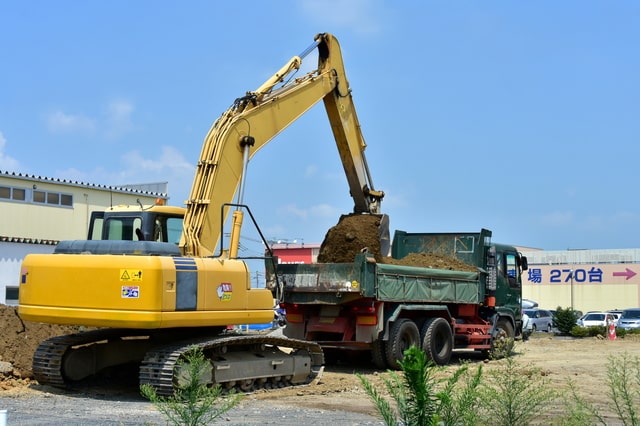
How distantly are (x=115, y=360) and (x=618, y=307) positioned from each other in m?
53.3

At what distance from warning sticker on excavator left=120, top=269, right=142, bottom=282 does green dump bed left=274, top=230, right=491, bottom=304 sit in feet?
15.6

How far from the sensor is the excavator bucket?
17891mm

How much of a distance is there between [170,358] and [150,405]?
705 millimetres

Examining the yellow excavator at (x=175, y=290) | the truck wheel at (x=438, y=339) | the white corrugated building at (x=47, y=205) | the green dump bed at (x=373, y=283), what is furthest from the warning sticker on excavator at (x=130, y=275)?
the white corrugated building at (x=47, y=205)

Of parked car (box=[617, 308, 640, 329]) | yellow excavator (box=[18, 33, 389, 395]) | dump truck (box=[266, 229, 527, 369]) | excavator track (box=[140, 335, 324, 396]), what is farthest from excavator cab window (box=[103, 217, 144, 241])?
parked car (box=[617, 308, 640, 329])

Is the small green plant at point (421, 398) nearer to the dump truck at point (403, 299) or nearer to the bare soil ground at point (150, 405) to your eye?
the bare soil ground at point (150, 405)

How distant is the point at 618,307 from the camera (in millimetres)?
61062

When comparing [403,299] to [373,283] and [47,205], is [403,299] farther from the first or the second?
[47,205]

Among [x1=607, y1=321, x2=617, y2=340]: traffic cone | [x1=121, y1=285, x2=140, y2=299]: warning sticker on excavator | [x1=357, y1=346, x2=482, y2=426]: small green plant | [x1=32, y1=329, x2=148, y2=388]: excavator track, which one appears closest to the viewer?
[x1=357, y1=346, x2=482, y2=426]: small green plant

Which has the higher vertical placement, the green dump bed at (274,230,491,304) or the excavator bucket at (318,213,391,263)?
the excavator bucket at (318,213,391,263)

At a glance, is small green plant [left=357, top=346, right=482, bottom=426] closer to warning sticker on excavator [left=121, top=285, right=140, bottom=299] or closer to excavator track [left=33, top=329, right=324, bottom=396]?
warning sticker on excavator [left=121, top=285, right=140, bottom=299]

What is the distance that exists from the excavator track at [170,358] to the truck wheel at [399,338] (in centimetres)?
222

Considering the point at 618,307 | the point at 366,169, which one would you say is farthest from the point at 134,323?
the point at 618,307

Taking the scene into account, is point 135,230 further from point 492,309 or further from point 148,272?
point 492,309
